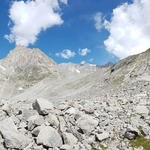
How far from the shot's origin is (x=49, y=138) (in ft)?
43.4

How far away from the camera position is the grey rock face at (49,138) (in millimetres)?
13020

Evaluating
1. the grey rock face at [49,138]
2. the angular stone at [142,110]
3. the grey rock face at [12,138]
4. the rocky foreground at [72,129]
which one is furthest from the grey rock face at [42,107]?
the angular stone at [142,110]

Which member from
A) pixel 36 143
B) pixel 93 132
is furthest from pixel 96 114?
pixel 36 143

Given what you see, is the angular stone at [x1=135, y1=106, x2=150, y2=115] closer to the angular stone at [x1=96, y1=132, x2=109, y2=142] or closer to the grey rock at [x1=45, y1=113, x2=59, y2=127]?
the angular stone at [x1=96, y1=132, x2=109, y2=142]

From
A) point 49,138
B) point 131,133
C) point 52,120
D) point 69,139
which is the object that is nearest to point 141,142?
point 131,133

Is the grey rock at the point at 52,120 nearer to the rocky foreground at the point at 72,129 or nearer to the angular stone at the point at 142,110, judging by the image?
the rocky foreground at the point at 72,129

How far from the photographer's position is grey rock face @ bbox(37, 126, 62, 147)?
513 inches

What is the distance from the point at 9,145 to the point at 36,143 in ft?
6.86

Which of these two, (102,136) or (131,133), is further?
(102,136)

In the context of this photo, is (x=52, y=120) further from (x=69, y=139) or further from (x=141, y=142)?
(x=141, y=142)

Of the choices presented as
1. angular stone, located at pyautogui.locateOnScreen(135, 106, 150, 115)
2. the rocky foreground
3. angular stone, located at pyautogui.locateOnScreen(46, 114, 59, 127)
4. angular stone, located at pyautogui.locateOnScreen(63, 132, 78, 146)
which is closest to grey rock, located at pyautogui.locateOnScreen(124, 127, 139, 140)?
the rocky foreground

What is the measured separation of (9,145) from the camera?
12547mm

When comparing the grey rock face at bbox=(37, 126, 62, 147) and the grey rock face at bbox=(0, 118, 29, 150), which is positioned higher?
the grey rock face at bbox=(0, 118, 29, 150)

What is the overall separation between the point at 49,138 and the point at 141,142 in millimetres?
7701
